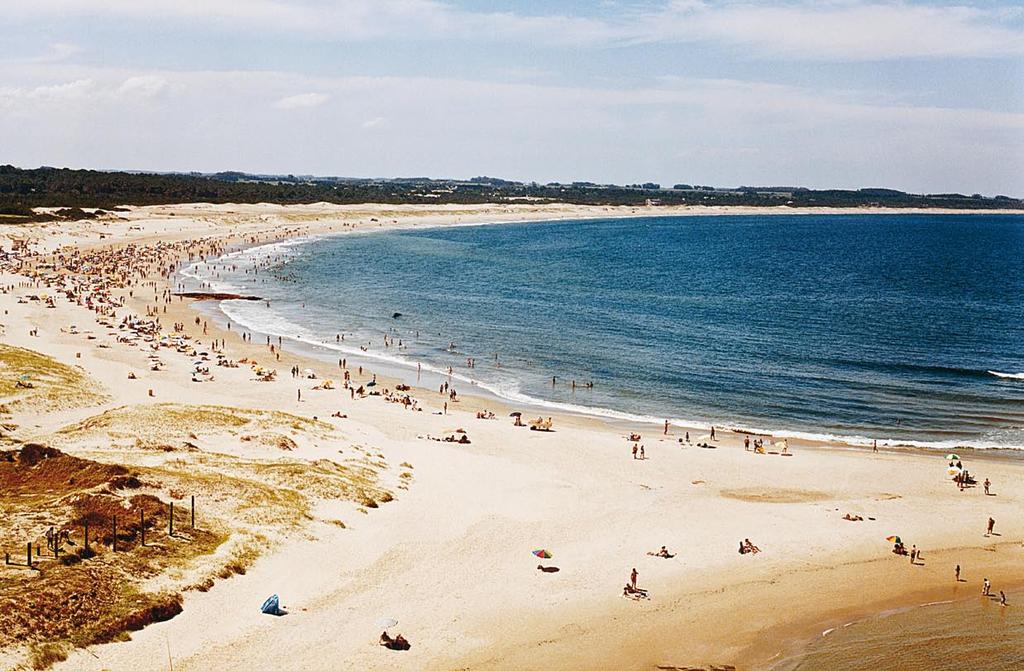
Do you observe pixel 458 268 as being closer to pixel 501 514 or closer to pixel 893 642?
pixel 501 514

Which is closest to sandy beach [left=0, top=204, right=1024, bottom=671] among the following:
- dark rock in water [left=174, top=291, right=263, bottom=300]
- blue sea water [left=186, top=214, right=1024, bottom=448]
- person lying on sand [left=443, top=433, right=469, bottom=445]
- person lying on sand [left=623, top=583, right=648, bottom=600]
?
person lying on sand [left=623, top=583, right=648, bottom=600]

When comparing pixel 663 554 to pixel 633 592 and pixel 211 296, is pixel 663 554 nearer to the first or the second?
pixel 633 592

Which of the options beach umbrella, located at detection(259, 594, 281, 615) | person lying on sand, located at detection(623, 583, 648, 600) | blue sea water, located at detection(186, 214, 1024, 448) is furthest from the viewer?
blue sea water, located at detection(186, 214, 1024, 448)

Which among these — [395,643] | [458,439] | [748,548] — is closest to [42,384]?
[458,439]

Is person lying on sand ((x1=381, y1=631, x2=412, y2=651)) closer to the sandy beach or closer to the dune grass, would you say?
the sandy beach

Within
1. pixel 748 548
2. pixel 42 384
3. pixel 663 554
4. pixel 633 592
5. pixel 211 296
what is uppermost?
pixel 211 296

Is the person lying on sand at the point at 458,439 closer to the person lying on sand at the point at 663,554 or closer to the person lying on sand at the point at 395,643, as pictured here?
the person lying on sand at the point at 663,554
